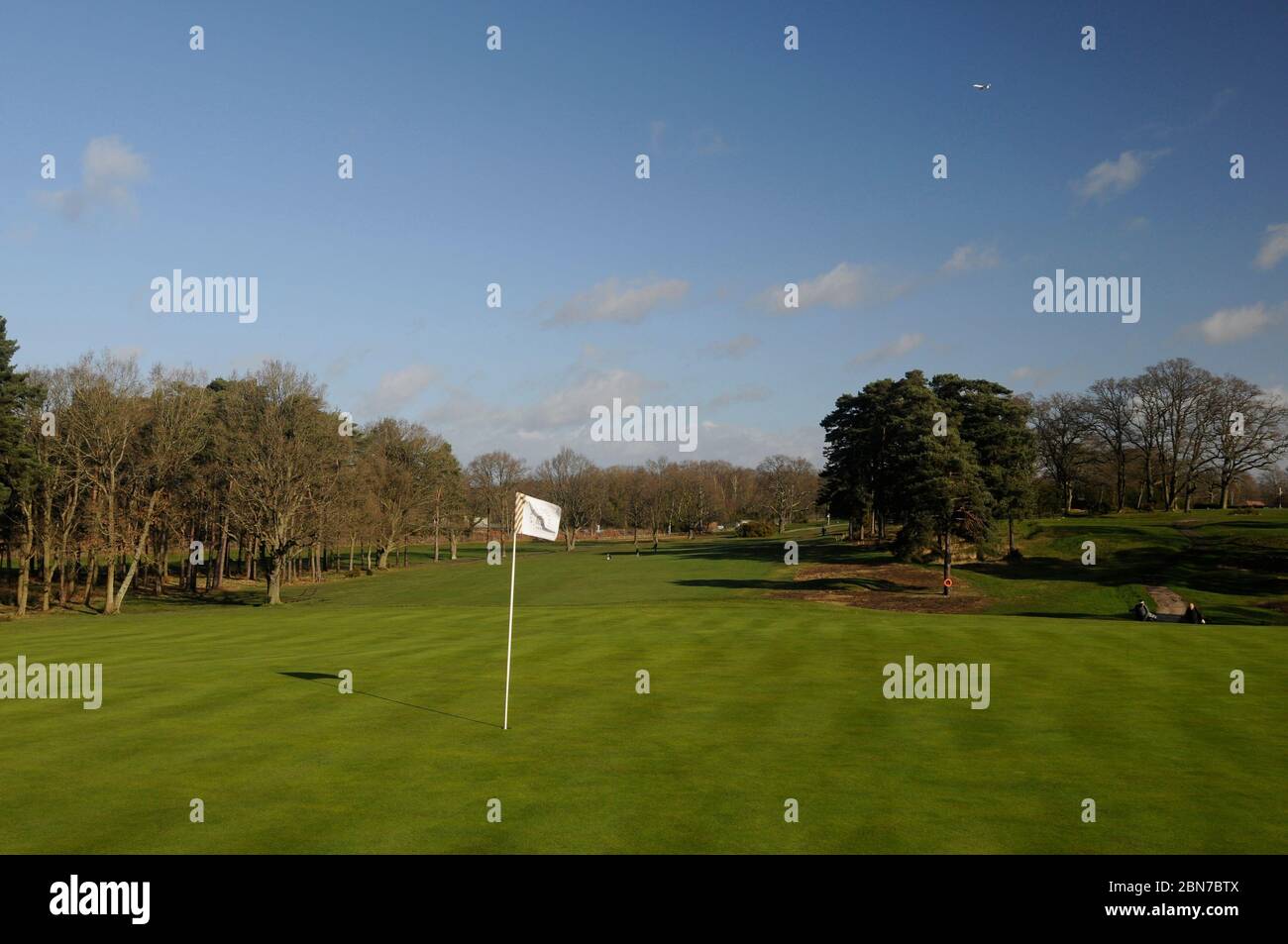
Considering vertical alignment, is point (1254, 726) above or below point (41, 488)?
below

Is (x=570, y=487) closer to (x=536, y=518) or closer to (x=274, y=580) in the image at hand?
(x=274, y=580)

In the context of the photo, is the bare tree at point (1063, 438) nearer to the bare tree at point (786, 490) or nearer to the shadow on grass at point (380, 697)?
the bare tree at point (786, 490)

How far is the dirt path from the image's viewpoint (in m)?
59.5

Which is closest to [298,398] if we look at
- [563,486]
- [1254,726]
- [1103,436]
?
[1254,726]

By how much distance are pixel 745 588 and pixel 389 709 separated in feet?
167

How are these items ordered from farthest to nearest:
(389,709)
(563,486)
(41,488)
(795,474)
A: 1. (795,474)
2. (563,486)
3. (41,488)
4. (389,709)

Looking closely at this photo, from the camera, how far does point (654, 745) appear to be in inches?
650

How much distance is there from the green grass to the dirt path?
26337 mm

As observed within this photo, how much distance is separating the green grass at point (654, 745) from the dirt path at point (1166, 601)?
26337 millimetres

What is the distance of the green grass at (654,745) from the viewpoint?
11781 millimetres

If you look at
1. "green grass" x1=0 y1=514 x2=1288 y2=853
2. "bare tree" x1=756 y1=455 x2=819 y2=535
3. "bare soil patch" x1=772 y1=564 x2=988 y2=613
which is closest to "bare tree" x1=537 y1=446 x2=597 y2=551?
"bare tree" x1=756 y1=455 x2=819 y2=535

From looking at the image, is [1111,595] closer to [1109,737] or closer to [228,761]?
[1109,737]

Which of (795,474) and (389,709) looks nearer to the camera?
(389,709)
